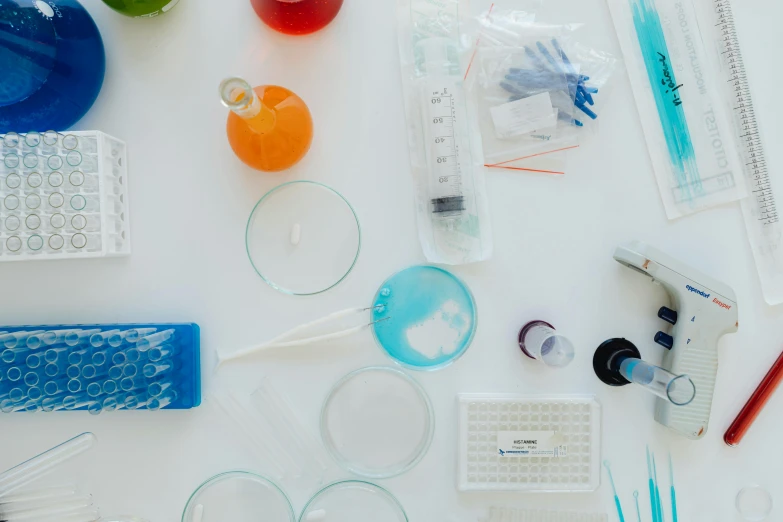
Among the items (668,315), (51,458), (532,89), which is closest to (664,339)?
(668,315)

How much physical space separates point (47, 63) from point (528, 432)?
1.05 metres

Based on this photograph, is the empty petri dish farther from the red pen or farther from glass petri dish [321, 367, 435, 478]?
glass petri dish [321, 367, 435, 478]

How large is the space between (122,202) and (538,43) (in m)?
0.81

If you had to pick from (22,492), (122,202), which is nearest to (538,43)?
(122,202)

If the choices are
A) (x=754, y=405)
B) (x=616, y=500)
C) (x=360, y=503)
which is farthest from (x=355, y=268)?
(x=754, y=405)

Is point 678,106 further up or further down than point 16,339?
further up

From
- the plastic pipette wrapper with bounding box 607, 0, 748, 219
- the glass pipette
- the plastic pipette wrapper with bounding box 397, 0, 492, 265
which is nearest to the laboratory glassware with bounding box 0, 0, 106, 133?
the plastic pipette wrapper with bounding box 397, 0, 492, 265

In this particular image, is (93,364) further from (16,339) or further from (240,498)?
(240,498)

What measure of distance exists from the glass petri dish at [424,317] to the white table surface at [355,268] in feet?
0.08

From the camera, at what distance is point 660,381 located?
0.97 metres

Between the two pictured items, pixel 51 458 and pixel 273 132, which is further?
pixel 51 458

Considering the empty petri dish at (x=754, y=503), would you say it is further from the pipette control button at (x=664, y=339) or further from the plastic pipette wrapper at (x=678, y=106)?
the plastic pipette wrapper at (x=678, y=106)

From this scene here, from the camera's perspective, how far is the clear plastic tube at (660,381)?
925 millimetres

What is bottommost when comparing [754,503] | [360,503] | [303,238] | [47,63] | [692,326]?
[754,503]
